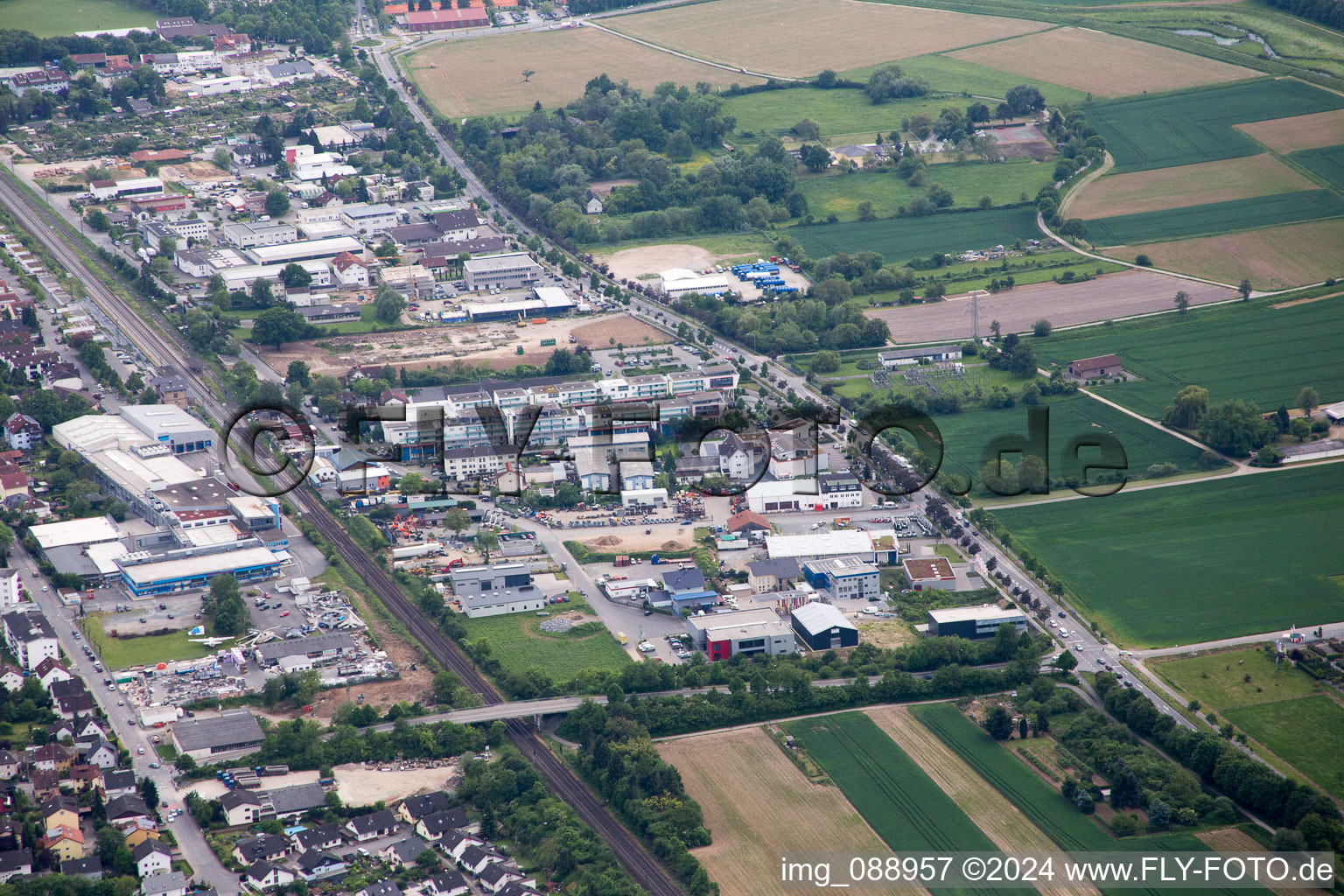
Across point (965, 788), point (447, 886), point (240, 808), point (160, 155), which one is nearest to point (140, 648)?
point (240, 808)

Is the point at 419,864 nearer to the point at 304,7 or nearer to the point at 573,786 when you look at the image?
the point at 573,786

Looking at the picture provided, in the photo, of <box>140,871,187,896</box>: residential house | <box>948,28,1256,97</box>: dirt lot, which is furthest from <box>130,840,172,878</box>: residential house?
<box>948,28,1256,97</box>: dirt lot

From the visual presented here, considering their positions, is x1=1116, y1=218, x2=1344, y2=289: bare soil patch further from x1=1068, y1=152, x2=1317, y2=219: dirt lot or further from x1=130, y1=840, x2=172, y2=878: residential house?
x1=130, y1=840, x2=172, y2=878: residential house

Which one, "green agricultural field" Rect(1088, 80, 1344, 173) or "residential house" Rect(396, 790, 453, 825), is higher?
"green agricultural field" Rect(1088, 80, 1344, 173)

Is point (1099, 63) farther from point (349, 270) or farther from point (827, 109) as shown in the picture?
point (349, 270)

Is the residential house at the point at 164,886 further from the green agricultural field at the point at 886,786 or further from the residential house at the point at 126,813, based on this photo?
the green agricultural field at the point at 886,786

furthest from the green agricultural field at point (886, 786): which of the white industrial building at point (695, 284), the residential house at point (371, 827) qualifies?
the white industrial building at point (695, 284)
